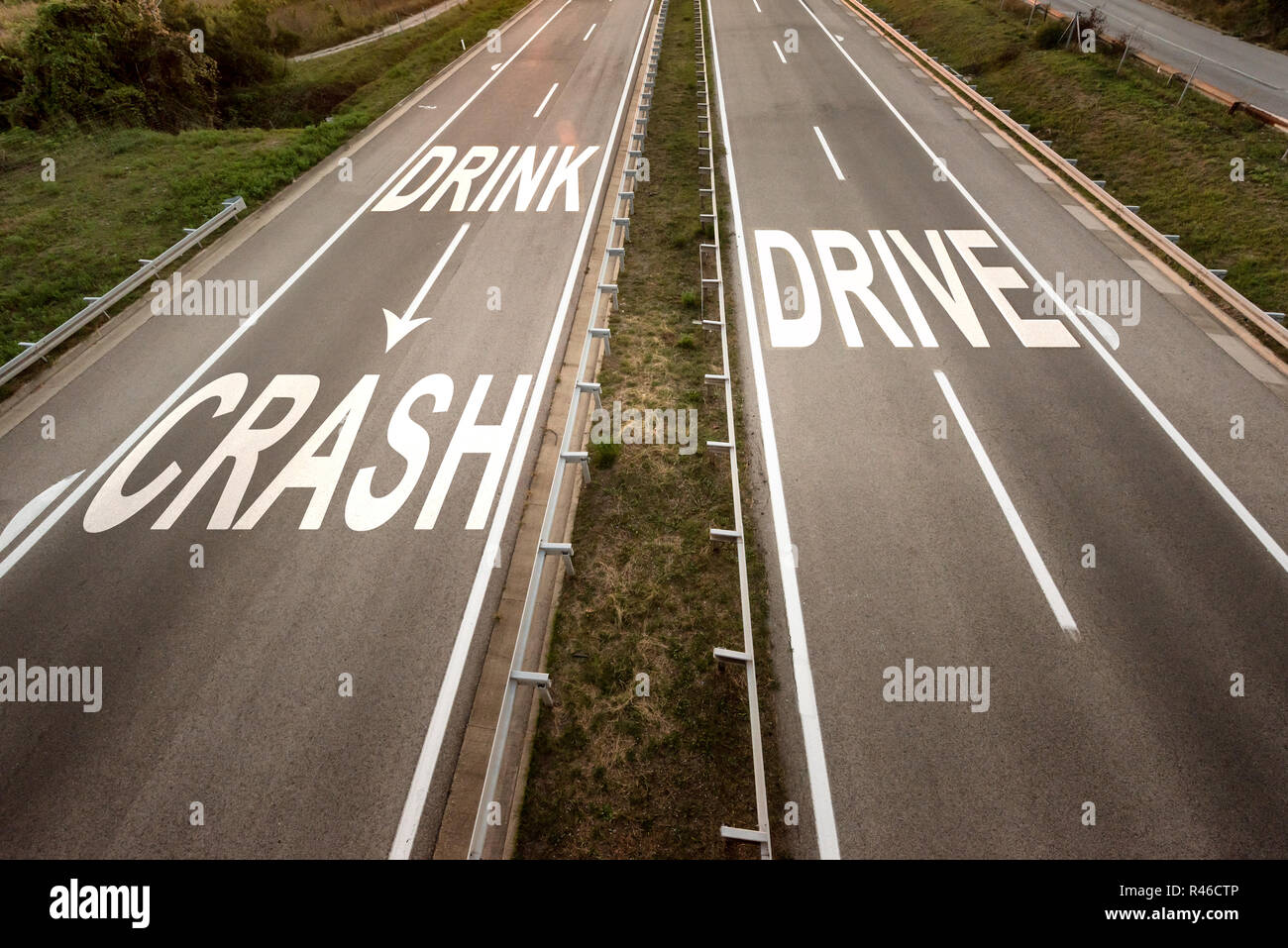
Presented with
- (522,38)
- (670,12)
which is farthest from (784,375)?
(670,12)

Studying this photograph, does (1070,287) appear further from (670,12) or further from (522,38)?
(670,12)

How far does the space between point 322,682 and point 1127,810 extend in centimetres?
819

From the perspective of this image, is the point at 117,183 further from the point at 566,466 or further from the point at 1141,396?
the point at 1141,396

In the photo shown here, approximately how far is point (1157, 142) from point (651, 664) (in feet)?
66.4

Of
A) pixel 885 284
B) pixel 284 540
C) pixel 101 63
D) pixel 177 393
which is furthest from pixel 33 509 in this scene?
pixel 101 63

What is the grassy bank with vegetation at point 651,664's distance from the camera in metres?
5.36

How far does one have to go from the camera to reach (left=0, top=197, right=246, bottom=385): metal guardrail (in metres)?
9.99

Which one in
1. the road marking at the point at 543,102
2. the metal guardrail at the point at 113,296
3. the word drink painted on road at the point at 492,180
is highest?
the road marking at the point at 543,102

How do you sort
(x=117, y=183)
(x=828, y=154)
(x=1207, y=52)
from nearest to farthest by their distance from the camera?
(x=117, y=183)
(x=828, y=154)
(x=1207, y=52)

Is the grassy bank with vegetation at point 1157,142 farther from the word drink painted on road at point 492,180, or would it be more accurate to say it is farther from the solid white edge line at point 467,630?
the word drink painted on road at point 492,180

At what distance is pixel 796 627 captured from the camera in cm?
678

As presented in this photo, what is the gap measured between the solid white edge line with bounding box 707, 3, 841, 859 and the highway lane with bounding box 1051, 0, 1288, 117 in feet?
66.8

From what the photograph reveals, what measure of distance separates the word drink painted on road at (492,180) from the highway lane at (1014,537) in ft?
18.8

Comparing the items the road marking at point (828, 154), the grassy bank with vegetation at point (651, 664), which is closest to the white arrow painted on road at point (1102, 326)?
the grassy bank with vegetation at point (651, 664)
